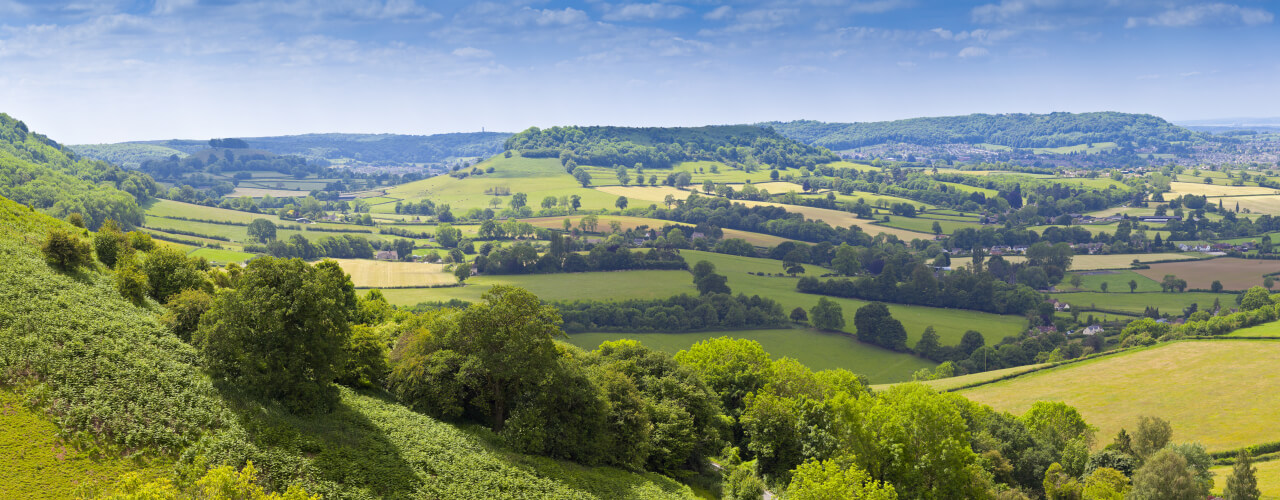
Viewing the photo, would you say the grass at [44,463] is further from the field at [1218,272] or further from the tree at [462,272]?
the field at [1218,272]

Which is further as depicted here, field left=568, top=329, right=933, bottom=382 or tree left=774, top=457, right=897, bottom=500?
field left=568, top=329, right=933, bottom=382

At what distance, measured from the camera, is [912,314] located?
15725 centimetres

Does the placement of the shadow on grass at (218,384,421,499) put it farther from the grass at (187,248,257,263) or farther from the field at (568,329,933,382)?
the grass at (187,248,257,263)

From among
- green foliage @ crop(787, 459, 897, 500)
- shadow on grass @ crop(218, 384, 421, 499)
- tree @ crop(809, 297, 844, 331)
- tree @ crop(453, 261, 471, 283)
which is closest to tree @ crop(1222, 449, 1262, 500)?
green foliage @ crop(787, 459, 897, 500)

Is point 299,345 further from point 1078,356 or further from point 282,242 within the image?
point 282,242

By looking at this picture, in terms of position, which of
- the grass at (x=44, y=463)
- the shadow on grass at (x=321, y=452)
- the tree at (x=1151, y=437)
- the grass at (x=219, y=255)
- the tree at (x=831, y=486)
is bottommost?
the tree at (x=1151, y=437)

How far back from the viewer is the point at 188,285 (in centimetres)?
Result: 5134

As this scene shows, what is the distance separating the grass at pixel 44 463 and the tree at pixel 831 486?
30.7 metres

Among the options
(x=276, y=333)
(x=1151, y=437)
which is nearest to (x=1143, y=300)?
(x=1151, y=437)

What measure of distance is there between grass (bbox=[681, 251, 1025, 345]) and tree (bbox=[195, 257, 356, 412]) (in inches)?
4676

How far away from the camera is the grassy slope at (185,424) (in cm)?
3269

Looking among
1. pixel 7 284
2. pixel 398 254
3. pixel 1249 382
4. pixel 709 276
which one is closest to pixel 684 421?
pixel 7 284

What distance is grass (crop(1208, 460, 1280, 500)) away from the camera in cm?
6172

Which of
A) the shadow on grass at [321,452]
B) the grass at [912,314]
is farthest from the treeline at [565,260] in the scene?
the shadow on grass at [321,452]
